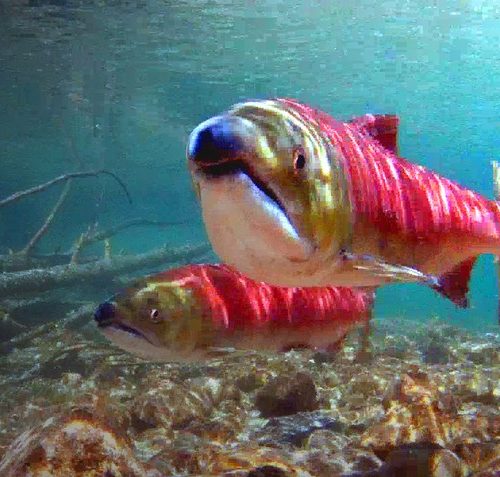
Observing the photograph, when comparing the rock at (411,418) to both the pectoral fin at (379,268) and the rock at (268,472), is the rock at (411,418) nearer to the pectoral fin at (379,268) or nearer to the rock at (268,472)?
the rock at (268,472)

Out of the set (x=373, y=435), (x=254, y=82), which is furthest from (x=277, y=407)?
(x=254, y=82)

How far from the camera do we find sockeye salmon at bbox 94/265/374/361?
3178 millimetres

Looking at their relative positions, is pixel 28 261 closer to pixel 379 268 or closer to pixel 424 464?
pixel 424 464

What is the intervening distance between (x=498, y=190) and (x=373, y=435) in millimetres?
1708

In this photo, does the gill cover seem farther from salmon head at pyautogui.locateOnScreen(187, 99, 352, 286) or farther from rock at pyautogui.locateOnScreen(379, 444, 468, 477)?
rock at pyautogui.locateOnScreen(379, 444, 468, 477)

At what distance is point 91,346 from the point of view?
902 cm

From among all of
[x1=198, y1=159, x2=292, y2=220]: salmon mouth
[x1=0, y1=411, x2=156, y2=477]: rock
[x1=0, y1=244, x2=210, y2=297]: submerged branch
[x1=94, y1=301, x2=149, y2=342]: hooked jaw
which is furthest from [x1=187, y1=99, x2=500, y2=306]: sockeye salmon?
[x1=0, y1=244, x2=210, y2=297]: submerged branch

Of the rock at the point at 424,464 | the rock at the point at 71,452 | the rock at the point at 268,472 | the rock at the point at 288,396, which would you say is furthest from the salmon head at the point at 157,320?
the rock at the point at 288,396

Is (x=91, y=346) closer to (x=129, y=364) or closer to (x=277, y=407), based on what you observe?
(x=129, y=364)

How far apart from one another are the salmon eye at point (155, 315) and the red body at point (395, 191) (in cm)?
152

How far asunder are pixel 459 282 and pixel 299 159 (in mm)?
1246

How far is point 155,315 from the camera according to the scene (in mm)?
3178

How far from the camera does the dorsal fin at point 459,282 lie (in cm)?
256

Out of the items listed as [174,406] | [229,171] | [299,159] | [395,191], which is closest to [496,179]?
[395,191]
